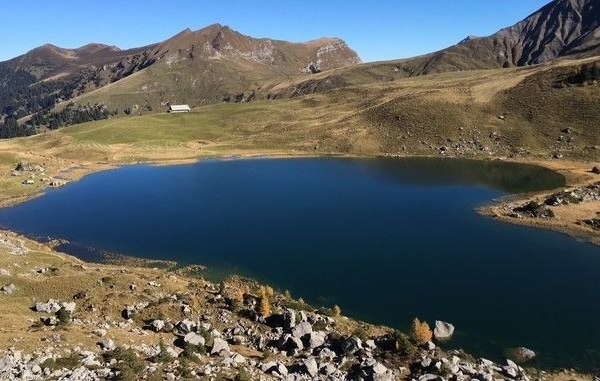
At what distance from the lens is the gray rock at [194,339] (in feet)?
121

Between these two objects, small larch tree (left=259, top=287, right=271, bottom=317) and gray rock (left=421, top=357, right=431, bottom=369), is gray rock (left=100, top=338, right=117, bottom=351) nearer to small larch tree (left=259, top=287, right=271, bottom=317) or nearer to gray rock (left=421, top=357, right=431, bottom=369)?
small larch tree (left=259, top=287, right=271, bottom=317)

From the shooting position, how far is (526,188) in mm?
103812

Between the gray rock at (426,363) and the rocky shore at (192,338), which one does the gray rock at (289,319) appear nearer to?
the rocky shore at (192,338)

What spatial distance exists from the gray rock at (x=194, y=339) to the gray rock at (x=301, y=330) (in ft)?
23.6

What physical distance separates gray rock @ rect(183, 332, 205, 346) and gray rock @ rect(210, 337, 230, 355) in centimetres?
109

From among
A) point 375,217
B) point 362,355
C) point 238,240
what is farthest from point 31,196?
point 362,355

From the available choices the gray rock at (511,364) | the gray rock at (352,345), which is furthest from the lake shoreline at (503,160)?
the gray rock at (352,345)

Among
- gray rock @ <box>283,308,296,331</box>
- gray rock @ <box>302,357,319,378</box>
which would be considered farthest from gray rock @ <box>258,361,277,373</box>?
gray rock @ <box>283,308,296,331</box>

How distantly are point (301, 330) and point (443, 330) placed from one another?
12.9 metres

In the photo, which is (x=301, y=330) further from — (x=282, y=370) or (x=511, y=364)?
(x=511, y=364)

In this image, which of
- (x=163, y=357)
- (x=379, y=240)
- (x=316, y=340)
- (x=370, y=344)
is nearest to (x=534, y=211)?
(x=379, y=240)

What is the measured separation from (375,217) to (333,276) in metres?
28.6

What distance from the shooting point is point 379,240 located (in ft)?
232

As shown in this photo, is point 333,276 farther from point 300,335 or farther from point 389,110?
point 389,110
